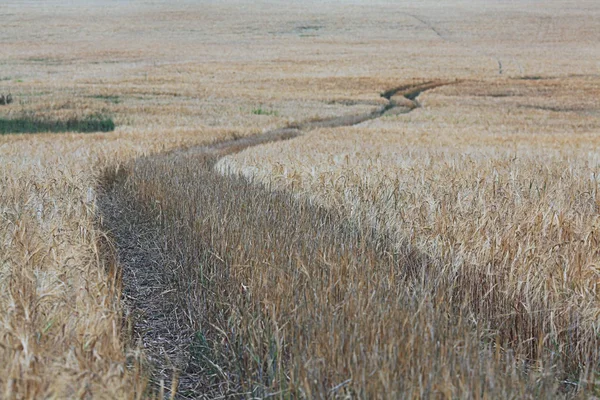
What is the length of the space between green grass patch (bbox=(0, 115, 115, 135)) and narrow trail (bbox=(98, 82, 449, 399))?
1249 centimetres

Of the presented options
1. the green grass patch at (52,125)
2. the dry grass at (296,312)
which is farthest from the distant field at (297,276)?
the green grass patch at (52,125)

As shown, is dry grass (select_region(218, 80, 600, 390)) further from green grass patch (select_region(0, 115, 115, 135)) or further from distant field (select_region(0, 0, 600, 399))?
green grass patch (select_region(0, 115, 115, 135))

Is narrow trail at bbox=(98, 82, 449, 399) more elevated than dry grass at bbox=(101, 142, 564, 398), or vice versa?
dry grass at bbox=(101, 142, 564, 398)

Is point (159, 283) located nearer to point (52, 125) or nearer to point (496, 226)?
point (496, 226)

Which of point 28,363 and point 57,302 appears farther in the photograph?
point 57,302

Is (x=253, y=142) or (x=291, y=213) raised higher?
Result: (x=291, y=213)

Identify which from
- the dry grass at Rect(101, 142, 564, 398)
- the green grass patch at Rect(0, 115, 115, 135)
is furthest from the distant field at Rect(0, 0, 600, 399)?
the green grass patch at Rect(0, 115, 115, 135)

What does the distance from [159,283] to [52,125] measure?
56.7ft

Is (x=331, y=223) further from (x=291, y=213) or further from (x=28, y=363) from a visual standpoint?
(x=28, y=363)

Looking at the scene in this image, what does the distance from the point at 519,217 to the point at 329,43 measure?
226ft

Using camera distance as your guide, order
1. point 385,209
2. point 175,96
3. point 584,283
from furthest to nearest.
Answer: point 175,96, point 385,209, point 584,283

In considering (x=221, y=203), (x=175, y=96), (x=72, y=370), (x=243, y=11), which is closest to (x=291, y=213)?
(x=221, y=203)

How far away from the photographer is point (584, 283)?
11.3 ft

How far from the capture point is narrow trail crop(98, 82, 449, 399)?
121 inches
